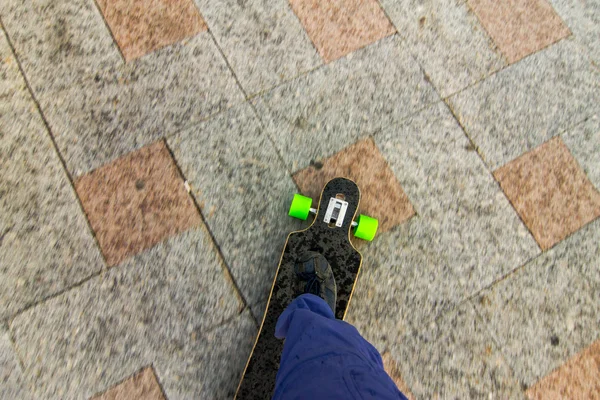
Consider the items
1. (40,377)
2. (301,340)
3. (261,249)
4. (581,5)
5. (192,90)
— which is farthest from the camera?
(581,5)

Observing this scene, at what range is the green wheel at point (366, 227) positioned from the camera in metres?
1.92

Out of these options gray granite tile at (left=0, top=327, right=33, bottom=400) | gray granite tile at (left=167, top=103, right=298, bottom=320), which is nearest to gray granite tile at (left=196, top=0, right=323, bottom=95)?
gray granite tile at (left=167, top=103, right=298, bottom=320)

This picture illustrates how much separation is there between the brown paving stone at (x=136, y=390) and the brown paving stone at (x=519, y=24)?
2.38 m

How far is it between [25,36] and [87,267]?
4.11ft

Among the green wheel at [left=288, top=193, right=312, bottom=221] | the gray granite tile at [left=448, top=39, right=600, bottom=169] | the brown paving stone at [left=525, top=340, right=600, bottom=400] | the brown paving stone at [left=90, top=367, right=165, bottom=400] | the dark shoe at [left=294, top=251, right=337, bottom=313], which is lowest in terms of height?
the brown paving stone at [left=525, top=340, right=600, bottom=400]

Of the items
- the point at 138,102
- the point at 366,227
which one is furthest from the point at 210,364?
the point at 138,102

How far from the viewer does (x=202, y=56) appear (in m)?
2.18

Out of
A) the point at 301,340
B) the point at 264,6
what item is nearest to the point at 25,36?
the point at 264,6

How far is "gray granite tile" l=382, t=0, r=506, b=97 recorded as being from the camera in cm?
222

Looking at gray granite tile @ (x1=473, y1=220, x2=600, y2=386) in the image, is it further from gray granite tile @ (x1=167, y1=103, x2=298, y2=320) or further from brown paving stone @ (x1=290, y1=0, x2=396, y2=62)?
brown paving stone @ (x1=290, y1=0, x2=396, y2=62)

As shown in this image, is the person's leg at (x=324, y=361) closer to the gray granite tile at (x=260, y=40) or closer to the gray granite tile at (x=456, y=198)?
the gray granite tile at (x=456, y=198)

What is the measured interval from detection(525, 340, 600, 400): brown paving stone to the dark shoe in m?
0.99

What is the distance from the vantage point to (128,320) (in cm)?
189

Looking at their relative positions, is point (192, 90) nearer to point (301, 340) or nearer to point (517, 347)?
point (301, 340)
